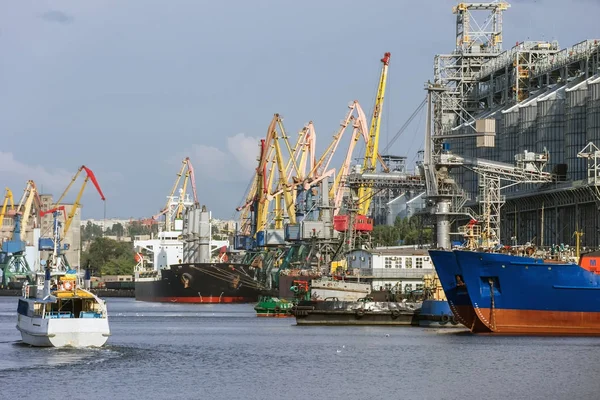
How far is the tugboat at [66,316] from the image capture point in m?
73.6

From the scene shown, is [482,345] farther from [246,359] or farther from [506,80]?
[506,80]

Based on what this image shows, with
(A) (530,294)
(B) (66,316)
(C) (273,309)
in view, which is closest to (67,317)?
(B) (66,316)

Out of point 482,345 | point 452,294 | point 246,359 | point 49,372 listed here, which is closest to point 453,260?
point 452,294

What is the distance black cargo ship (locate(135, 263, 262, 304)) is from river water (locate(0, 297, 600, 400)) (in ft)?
289

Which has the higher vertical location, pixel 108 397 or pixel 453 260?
pixel 453 260

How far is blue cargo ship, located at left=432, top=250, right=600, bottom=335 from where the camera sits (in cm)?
8644

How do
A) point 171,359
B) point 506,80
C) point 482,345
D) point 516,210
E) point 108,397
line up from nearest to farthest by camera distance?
point 108,397 → point 171,359 → point 482,345 → point 516,210 → point 506,80

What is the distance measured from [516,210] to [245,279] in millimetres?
48304

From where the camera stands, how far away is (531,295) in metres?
86.8

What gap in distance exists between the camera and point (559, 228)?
489ft

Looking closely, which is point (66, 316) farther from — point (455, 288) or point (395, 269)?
point (395, 269)

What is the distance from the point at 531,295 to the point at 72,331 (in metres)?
32.3

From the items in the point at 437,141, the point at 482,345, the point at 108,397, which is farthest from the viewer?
the point at 437,141

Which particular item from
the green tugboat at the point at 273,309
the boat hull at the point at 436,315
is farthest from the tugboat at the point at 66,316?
the green tugboat at the point at 273,309
